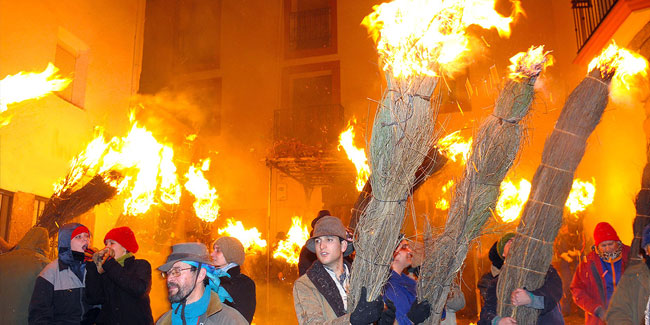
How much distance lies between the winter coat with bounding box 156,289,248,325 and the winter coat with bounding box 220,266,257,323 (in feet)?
3.32

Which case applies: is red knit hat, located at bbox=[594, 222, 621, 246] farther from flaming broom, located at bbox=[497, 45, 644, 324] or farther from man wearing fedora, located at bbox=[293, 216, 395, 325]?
man wearing fedora, located at bbox=[293, 216, 395, 325]

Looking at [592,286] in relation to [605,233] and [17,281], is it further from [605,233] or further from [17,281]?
[17,281]

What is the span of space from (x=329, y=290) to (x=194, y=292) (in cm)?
74

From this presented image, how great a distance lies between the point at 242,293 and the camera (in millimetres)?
3949

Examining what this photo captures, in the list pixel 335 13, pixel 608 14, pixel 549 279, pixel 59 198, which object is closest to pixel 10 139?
pixel 59 198

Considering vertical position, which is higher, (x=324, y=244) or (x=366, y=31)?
(x=366, y=31)

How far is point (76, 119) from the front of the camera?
8.58m

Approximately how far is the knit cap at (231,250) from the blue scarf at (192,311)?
48.9 inches

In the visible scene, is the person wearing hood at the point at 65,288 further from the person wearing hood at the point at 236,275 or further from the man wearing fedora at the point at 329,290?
the man wearing fedora at the point at 329,290

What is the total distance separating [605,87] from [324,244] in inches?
92.0

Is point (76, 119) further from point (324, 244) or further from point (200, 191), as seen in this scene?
point (324, 244)

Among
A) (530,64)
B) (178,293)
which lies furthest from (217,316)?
(530,64)

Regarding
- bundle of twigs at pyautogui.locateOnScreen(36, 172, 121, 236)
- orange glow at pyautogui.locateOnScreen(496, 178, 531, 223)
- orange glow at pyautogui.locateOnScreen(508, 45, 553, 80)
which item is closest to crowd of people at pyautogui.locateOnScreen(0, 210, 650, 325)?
orange glow at pyautogui.locateOnScreen(508, 45, 553, 80)

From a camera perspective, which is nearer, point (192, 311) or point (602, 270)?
point (192, 311)
